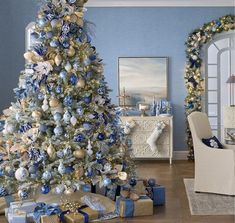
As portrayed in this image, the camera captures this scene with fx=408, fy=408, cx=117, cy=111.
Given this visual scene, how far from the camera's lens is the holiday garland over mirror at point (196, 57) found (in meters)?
7.72

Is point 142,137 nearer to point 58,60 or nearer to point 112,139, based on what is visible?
point 112,139

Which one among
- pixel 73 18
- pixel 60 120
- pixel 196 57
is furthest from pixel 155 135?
pixel 73 18

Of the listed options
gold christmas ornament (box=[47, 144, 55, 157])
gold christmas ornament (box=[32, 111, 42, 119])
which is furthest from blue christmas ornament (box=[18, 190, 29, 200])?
gold christmas ornament (box=[32, 111, 42, 119])

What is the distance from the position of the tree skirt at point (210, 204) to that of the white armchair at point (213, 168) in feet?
0.32

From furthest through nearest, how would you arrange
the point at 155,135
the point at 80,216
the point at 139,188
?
1. the point at 155,135
2. the point at 139,188
3. the point at 80,216

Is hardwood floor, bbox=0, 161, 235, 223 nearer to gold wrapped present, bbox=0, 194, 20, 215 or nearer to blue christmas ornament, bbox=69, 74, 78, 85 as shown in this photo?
gold wrapped present, bbox=0, 194, 20, 215

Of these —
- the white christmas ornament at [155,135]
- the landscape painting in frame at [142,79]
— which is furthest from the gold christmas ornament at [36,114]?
the landscape painting in frame at [142,79]

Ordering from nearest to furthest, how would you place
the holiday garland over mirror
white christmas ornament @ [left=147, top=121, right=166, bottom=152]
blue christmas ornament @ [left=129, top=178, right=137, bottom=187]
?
blue christmas ornament @ [left=129, top=178, right=137, bottom=187] → white christmas ornament @ [left=147, top=121, right=166, bottom=152] → the holiday garland over mirror

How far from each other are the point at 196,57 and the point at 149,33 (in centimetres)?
102

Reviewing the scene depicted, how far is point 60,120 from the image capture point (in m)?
4.16

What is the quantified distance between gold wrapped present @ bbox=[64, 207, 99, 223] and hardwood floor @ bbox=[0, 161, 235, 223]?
0.18 meters

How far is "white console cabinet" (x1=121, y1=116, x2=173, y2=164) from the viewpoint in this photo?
7430 mm

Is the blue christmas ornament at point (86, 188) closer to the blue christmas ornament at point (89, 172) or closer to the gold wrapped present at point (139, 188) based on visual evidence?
the blue christmas ornament at point (89, 172)

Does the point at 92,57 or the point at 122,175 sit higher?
the point at 92,57
